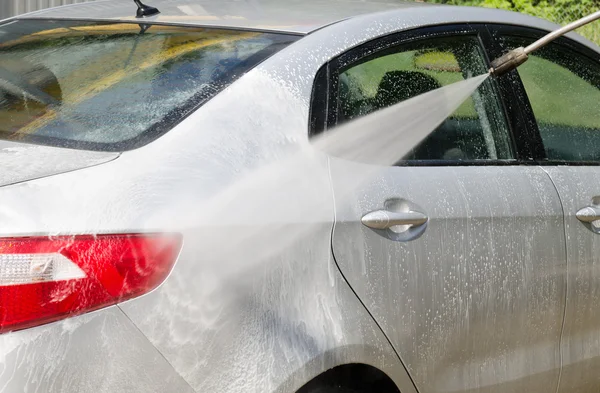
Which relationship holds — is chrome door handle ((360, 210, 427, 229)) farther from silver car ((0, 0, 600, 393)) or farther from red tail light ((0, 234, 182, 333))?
red tail light ((0, 234, 182, 333))

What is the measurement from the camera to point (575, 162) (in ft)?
11.9

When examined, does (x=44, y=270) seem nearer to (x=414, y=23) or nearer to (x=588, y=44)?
(x=414, y=23)

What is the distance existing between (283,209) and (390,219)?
1.22ft

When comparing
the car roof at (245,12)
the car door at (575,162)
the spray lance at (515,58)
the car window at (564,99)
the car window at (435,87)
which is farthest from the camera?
the car window at (564,99)

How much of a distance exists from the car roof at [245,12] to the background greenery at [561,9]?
9489 mm

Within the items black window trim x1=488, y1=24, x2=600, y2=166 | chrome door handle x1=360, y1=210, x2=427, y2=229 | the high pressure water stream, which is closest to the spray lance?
black window trim x1=488, y1=24, x2=600, y2=166

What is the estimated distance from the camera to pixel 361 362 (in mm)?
2602

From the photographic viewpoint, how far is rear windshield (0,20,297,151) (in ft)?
8.13

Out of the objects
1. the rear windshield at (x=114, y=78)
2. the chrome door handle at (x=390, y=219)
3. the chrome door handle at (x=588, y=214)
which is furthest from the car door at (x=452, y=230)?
the rear windshield at (x=114, y=78)

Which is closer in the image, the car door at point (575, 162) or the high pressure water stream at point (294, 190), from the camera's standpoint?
the high pressure water stream at point (294, 190)

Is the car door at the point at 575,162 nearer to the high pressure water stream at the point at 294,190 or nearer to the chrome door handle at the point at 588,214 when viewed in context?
the chrome door handle at the point at 588,214

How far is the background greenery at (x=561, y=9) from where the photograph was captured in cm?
1251

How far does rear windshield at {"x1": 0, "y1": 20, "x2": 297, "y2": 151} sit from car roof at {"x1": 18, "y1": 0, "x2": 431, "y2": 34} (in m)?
0.07

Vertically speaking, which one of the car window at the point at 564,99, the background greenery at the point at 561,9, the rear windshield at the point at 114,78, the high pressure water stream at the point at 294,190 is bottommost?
the background greenery at the point at 561,9
